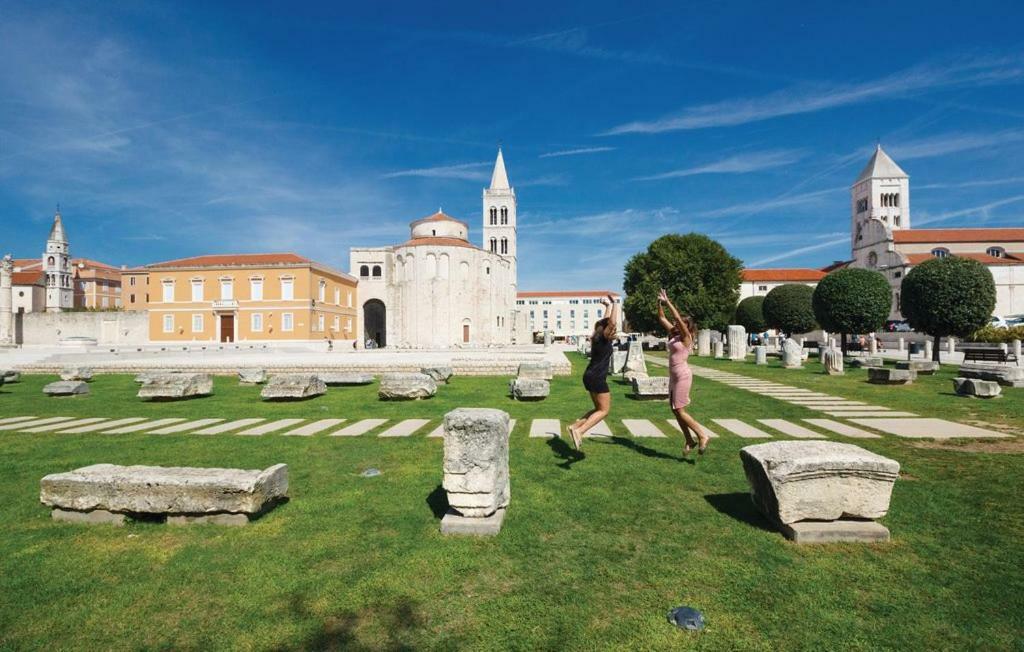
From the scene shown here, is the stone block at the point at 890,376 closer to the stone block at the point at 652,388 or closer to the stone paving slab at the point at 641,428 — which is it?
the stone block at the point at 652,388

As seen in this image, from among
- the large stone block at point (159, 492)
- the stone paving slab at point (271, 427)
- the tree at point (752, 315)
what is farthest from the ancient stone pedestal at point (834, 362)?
the tree at point (752, 315)

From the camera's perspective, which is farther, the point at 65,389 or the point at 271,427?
the point at 65,389

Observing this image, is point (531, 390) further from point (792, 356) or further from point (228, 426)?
point (792, 356)

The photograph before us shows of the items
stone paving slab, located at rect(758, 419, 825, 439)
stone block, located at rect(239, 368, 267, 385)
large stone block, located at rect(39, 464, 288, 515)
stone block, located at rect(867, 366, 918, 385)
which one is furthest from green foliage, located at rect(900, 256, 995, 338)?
stone block, located at rect(239, 368, 267, 385)

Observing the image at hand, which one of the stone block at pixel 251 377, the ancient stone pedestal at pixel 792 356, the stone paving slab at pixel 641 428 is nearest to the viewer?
the stone paving slab at pixel 641 428

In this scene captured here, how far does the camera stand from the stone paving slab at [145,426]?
8.08 meters

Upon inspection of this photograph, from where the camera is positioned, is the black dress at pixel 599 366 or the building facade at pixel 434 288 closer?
the black dress at pixel 599 366

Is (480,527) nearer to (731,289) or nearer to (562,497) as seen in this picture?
(562,497)

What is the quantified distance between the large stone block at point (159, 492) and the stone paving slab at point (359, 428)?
364 centimetres

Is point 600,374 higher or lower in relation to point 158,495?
higher

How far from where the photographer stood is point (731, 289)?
1668 inches

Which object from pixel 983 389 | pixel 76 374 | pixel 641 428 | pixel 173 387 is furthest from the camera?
pixel 76 374

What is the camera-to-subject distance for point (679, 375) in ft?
20.1

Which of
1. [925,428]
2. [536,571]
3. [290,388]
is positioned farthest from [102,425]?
[925,428]
